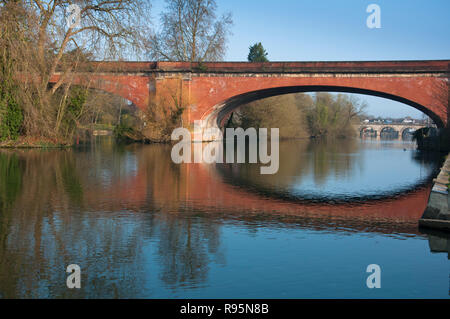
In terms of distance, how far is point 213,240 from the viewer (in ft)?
21.2

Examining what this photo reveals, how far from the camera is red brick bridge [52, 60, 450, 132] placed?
31.3 meters

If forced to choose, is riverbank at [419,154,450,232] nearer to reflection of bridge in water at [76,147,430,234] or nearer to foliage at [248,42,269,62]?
reflection of bridge in water at [76,147,430,234]

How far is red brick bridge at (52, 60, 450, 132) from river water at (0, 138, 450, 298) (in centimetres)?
2032

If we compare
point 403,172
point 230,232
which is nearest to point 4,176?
point 230,232

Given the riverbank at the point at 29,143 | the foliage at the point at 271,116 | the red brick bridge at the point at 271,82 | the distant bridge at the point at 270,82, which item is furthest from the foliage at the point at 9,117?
the foliage at the point at 271,116

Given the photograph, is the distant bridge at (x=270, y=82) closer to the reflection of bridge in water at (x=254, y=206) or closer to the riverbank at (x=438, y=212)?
the reflection of bridge in water at (x=254, y=206)

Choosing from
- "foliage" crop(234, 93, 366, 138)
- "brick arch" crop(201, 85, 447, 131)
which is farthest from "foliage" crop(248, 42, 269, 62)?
"brick arch" crop(201, 85, 447, 131)

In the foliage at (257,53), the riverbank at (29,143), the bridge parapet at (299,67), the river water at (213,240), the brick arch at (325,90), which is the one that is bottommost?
the river water at (213,240)

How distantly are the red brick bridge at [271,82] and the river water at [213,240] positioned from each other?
66.7ft

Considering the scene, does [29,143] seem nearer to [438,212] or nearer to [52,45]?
[52,45]

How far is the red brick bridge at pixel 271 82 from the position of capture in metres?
31.3

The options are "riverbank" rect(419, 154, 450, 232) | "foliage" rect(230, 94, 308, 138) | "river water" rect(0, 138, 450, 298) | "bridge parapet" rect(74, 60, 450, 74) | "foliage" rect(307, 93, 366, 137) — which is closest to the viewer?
"river water" rect(0, 138, 450, 298)

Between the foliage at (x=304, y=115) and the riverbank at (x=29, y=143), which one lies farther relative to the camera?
the foliage at (x=304, y=115)
